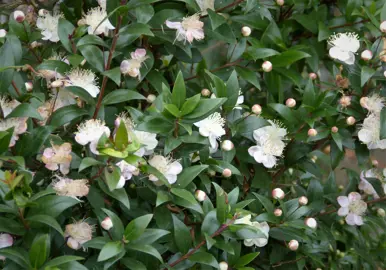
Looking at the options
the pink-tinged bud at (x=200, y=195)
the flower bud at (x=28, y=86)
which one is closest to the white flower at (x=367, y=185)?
the pink-tinged bud at (x=200, y=195)

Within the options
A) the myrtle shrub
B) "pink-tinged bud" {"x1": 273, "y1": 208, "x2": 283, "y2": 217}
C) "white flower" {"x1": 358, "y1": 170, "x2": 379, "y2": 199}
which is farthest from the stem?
"white flower" {"x1": 358, "y1": 170, "x2": 379, "y2": 199}

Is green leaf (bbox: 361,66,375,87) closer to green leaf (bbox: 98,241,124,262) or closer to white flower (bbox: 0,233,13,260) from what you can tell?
green leaf (bbox: 98,241,124,262)

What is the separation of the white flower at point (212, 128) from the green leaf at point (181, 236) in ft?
0.59

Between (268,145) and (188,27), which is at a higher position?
(188,27)

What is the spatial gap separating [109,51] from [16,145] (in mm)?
283

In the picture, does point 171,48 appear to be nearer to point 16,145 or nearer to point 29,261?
point 16,145

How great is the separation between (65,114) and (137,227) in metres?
0.29

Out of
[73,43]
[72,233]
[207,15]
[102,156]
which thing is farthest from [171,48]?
[72,233]

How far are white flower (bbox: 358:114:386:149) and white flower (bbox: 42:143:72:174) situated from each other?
70cm

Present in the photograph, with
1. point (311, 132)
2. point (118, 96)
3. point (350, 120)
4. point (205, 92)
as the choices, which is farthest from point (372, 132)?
point (118, 96)

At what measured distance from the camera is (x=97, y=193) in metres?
1.22

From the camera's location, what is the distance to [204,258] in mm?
1217

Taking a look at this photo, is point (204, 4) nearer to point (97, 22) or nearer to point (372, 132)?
point (97, 22)

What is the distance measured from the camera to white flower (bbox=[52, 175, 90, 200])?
1.18m
